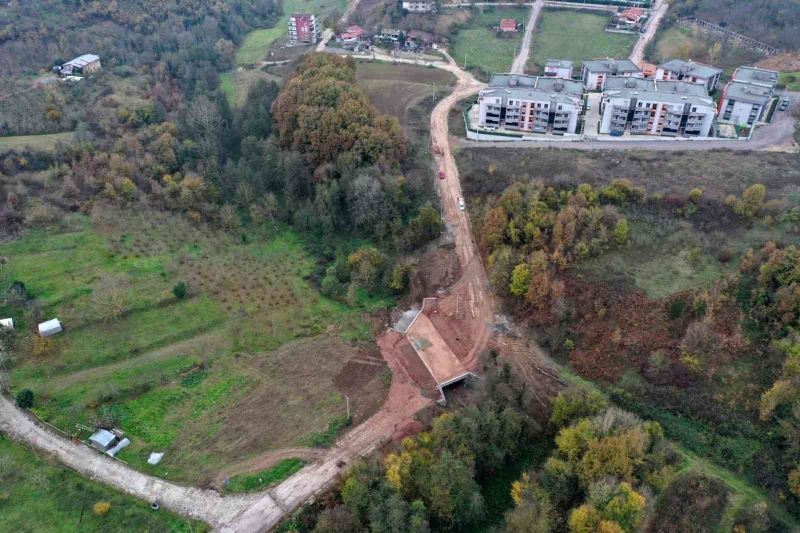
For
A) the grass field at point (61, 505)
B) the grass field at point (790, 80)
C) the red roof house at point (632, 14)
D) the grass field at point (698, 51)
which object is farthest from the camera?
the red roof house at point (632, 14)

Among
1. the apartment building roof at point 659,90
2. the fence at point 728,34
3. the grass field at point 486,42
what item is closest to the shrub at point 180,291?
the apartment building roof at point 659,90

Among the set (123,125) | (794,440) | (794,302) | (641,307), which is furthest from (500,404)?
(123,125)

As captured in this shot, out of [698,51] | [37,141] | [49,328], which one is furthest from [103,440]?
[698,51]

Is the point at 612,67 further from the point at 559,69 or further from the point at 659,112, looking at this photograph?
the point at 659,112

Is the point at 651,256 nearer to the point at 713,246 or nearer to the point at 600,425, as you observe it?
the point at 713,246

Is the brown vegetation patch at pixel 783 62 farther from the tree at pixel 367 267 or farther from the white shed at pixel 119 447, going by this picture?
the white shed at pixel 119 447

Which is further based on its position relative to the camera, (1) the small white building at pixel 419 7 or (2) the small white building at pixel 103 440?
(1) the small white building at pixel 419 7
